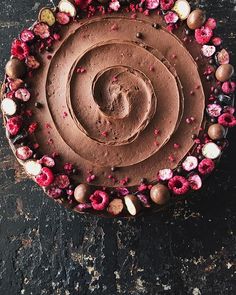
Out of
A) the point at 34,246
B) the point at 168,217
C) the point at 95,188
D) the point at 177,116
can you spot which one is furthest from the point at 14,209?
the point at 177,116

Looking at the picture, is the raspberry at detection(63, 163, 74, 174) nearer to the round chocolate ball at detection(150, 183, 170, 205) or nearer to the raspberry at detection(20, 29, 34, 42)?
the round chocolate ball at detection(150, 183, 170, 205)

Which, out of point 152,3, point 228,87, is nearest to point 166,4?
point 152,3

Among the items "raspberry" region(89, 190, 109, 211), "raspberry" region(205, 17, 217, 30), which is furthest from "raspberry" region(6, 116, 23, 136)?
"raspberry" region(205, 17, 217, 30)

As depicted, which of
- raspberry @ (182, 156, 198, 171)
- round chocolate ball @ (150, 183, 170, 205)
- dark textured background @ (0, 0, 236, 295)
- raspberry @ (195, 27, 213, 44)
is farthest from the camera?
dark textured background @ (0, 0, 236, 295)

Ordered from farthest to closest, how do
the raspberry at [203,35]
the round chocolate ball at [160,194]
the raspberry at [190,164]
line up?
1. the raspberry at [203,35]
2. the raspberry at [190,164]
3. the round chocolate ball at [160,194]

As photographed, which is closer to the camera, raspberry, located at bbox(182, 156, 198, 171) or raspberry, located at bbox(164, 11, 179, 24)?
raspberry, located at bbox(182, 156, 198, 171)

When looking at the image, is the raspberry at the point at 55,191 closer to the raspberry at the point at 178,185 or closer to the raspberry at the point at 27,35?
the raspberry at the point at 178,185

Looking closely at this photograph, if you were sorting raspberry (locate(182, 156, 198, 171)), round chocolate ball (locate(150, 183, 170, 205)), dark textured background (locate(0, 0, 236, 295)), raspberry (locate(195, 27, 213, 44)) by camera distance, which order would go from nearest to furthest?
round chocolate ball (locate(150, 183, 170, 205)), raspberry (locate(182, 156, 198, 171)), raspberry (locate(195, 27, 213, 44)), dark textured background (locate(0, 0, 236, 295))

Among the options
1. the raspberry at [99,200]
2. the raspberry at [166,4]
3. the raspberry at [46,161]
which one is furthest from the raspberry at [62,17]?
the raspberry at [99,200]
